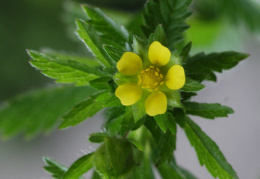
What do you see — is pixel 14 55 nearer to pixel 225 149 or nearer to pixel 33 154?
pixel 33 154

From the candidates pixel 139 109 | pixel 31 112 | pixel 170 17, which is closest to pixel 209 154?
pixel 139 109

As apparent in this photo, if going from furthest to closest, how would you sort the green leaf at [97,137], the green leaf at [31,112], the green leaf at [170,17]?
the green leaf at [31,112] < the green leaf at [170,17] < the green leaf at [97,137]

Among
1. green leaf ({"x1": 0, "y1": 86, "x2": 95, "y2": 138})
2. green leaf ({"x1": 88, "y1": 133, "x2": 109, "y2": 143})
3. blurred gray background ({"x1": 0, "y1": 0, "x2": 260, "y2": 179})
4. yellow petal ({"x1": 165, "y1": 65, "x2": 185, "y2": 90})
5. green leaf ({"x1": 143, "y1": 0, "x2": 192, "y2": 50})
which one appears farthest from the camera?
blurred gray background ({"x1": 0, "y1": 0, "x2": 260, "y2": 179})

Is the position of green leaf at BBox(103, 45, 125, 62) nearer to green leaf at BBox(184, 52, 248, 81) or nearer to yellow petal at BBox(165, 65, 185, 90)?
yellow petal at BBox(165, 65, 185, 90)

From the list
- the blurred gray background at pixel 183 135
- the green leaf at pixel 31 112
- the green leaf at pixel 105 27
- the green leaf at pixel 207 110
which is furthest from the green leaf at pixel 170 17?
the blurred gray background at pixel 183 135

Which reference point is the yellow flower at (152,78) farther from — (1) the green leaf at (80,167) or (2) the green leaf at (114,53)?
(1) the green leaf at (80,167)

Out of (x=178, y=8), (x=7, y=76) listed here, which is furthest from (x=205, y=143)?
(x=7, y=76)

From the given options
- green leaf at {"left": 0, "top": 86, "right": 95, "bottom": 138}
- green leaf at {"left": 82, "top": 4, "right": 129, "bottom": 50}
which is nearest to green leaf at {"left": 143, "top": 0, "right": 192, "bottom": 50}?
green leaf at {"left": 82, "top": 4, "right": 129, "bottom": 50}

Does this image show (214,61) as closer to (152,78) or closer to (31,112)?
(152,78)
